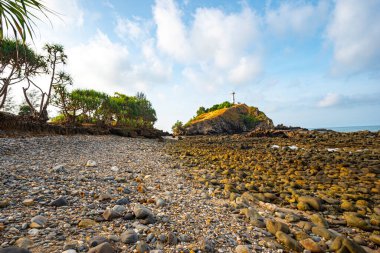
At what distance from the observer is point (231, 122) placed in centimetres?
4969

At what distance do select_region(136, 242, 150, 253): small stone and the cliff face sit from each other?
42.8 m

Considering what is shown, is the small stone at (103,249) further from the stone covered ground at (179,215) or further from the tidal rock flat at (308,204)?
the tidal rock flat at (308,204)

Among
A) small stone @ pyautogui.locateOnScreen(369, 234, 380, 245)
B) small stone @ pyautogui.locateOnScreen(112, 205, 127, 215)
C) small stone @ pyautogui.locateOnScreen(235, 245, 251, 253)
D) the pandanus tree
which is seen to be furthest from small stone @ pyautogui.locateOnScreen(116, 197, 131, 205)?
the pandanus tree

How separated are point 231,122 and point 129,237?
1904 inches

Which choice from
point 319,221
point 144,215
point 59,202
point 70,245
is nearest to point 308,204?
point 319,221

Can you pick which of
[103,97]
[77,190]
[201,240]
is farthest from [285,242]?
[103,97]

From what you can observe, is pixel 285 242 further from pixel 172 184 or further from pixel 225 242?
pixel 172 184

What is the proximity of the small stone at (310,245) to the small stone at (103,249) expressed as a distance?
2.69 m

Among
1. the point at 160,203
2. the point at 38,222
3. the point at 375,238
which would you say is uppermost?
the point at 38,222

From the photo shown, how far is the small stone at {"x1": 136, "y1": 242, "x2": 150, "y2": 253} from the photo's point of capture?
247cm

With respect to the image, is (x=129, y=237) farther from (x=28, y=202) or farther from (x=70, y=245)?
(x=28, y=202)

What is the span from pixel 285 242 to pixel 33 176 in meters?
6.18

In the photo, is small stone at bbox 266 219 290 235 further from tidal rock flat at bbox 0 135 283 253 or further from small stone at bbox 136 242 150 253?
small stone at bbox 136 242 150 253

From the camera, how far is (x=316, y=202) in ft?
15.7
